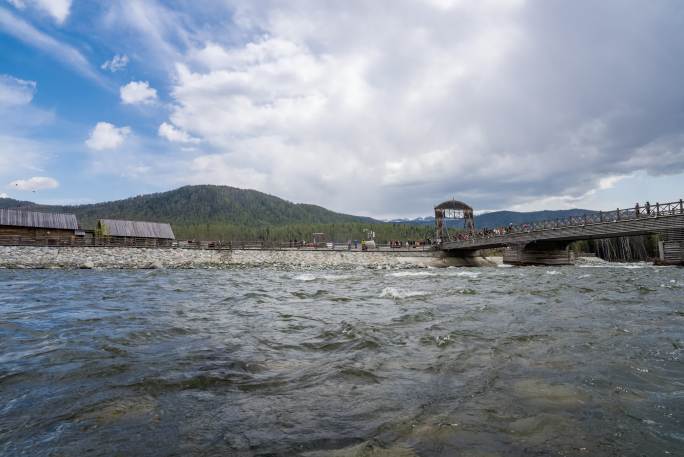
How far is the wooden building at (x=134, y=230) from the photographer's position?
6072 centimetres

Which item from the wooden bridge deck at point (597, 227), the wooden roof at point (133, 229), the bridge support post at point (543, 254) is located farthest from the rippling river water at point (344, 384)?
the wooden roof at point (133, 229)

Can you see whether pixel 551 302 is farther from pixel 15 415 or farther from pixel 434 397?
pixel 15 415

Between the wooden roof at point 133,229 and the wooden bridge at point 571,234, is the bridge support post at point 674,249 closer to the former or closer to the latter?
the wooden bridge at point 571,234

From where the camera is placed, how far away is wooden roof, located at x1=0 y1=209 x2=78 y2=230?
49.6 meters

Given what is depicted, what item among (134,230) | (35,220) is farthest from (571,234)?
(35,220)

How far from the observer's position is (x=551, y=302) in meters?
12.1

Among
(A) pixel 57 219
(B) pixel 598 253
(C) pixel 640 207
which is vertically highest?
(A) pixel 57 219

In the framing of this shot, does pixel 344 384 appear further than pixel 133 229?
No

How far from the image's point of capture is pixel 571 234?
38875 mm

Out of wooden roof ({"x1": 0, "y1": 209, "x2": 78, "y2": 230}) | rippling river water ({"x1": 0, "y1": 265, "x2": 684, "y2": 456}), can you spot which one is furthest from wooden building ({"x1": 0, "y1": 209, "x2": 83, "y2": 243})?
rippling river water ({"x1": 0, "y1": 265, "x2": 684, "y2": 456})

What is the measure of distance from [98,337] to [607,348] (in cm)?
893

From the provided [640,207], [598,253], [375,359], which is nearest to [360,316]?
[375,359]

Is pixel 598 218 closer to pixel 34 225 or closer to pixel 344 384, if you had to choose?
pixel 344 384

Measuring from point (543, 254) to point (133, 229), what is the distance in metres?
61.6
